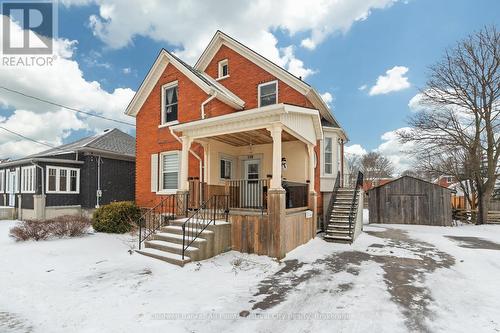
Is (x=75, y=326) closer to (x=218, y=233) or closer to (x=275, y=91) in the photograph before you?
(x=218, y=233)

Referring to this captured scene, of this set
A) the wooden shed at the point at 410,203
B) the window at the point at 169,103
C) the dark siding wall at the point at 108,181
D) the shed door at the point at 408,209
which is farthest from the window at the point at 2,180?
the shed door at the point at 408,209

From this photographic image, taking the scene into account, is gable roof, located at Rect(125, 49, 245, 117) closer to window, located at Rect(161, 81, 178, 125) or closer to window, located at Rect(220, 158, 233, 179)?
window, located at Rect(161, 81, 178, 125)

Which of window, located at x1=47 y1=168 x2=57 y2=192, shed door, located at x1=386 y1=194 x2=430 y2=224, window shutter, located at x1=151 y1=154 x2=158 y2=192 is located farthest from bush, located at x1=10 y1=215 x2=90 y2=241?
shed door, located at x1=386 y1=194 x2=430 y2=224

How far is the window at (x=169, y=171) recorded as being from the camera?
12.4 m

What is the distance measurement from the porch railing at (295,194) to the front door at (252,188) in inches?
40.4

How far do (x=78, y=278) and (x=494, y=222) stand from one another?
22.4 meters

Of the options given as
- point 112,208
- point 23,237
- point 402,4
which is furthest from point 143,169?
point 402,4

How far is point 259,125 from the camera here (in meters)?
8.04

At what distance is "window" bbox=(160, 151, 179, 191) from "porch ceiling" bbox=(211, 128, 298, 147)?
9.35 ft

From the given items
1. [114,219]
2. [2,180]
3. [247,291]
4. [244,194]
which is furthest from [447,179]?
[2,180]

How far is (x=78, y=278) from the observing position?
18.9 ft

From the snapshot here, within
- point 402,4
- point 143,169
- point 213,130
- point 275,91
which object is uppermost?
point 402,4

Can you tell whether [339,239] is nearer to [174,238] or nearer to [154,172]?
[174,238]
